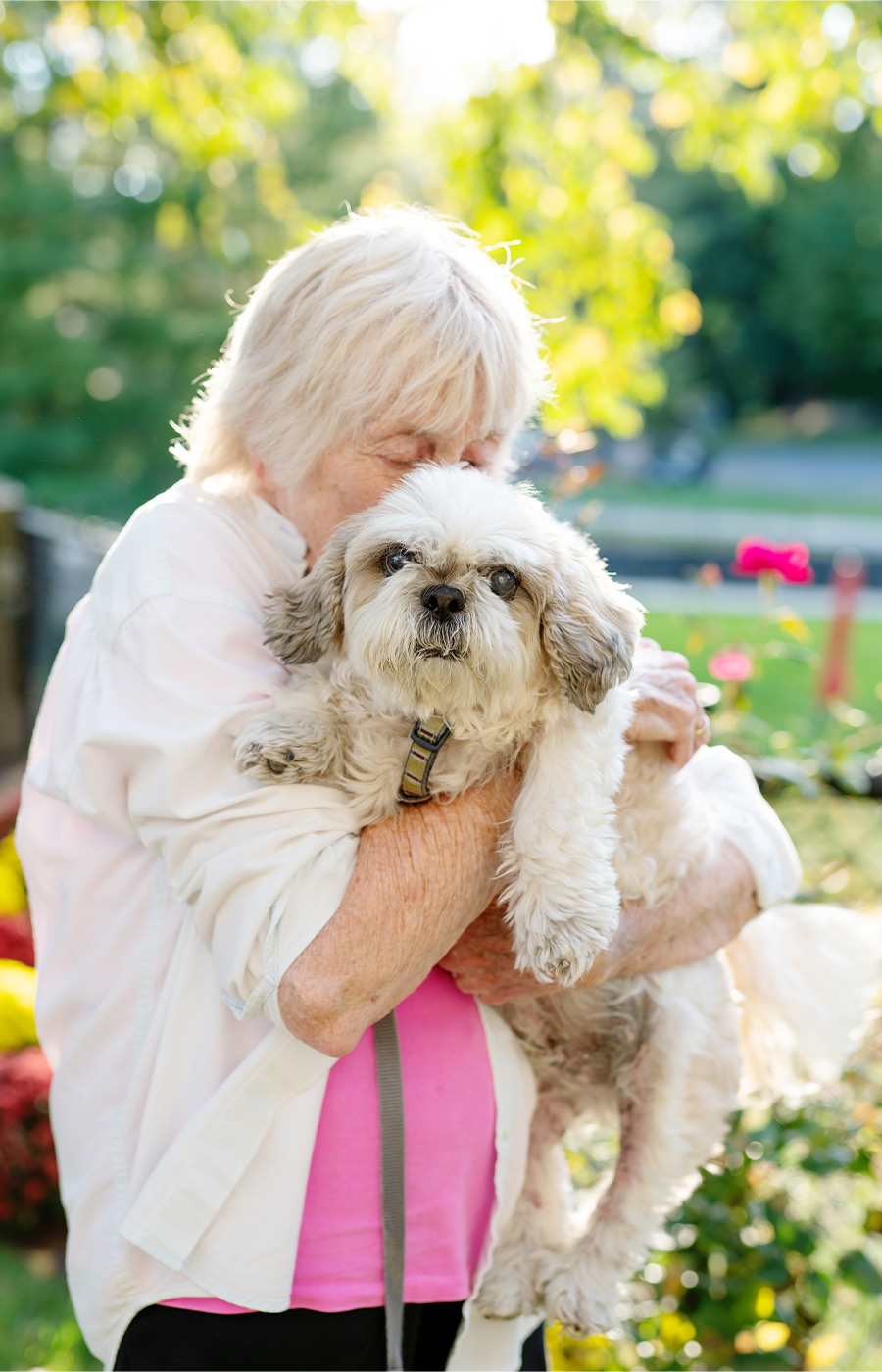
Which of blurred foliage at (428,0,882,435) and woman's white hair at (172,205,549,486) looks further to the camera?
blurred foliage at (428,0,882,435)

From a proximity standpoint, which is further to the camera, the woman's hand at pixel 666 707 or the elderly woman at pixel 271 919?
the woman's hand at pixel 666 707

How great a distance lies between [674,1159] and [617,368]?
15.5 feet

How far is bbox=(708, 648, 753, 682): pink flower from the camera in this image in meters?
3.16

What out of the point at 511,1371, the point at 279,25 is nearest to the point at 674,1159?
the point at 511,1371

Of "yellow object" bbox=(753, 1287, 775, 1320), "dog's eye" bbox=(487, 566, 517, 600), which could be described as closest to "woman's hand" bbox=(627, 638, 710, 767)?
"dog's eye" bbox=(487, 566, 517, 600)

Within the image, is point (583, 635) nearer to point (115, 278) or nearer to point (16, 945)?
point (16, 945)

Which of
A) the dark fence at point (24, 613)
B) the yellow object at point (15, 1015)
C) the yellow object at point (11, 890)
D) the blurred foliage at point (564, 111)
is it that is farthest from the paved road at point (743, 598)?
the yellow object at point (15, 1015)

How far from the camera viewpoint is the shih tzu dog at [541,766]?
1863mm

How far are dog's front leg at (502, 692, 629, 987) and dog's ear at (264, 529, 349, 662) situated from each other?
44 cm

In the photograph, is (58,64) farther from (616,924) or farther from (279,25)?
(616,924)

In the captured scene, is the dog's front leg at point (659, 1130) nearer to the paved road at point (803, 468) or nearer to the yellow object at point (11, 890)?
the yellow object at point (11, 890)

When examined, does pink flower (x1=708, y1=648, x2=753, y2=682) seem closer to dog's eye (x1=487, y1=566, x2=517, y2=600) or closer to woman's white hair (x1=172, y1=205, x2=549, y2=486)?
woman's white hair (x1=172, y1=205, x2=549, y2=486)

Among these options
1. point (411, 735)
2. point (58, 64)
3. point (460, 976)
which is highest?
point (58, 64)

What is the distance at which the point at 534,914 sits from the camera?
193 cm
